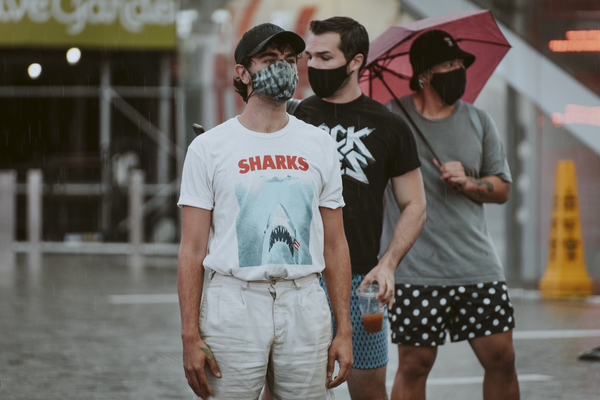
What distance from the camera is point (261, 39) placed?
2756 millimetres

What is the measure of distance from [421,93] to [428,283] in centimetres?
100

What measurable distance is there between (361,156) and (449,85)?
79 cm

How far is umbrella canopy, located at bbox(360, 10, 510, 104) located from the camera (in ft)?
13.8

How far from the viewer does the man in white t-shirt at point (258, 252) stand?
268 centimetres

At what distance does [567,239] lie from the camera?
983cm

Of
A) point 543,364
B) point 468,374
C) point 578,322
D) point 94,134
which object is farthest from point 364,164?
point 94,134

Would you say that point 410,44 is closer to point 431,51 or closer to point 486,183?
point 431,51

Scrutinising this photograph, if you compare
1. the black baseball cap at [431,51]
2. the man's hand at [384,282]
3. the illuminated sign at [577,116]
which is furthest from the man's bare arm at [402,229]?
the illuminated sign at [577,116]

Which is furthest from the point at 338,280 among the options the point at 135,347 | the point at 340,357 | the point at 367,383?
the point at 135,347

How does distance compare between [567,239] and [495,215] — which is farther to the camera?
[495,215]

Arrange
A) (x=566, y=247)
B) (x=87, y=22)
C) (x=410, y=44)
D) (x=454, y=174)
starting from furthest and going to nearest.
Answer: (x=87, y=22) → (x=566, y=247) → (x=410, y=44) → (x=454, y=174)

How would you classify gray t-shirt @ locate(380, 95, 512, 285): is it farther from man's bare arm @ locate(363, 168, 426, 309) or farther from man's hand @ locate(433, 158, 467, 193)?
man's bare arm @ locate(363, 168, 426, 309)

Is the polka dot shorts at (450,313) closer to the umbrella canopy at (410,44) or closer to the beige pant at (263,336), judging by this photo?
the umbrella canopy at (410,44)

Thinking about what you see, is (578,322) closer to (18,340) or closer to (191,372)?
(18,340)
